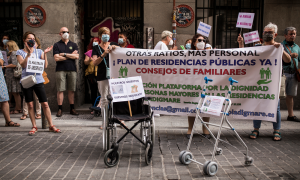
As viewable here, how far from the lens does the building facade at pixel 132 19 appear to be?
8461 millimetres

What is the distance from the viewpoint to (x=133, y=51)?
572cm

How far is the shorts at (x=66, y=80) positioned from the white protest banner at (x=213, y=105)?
4.91m

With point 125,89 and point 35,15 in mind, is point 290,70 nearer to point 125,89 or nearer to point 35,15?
point 125,89

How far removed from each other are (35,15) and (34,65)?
126 inches

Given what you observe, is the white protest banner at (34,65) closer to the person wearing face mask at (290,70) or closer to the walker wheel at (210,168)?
the walker wheel at (210,168)

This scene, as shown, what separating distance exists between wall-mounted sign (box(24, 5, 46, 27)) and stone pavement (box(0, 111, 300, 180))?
3.36 metres

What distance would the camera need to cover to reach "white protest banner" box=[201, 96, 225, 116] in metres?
3.88

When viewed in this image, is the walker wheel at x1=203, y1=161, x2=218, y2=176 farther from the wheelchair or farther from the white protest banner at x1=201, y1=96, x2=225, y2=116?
the wheelchair

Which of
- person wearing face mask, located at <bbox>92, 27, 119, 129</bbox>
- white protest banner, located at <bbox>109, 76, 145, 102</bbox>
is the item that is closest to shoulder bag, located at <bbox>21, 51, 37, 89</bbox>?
person wearing face mask, located at <bbox>92, 27, 119, 129</bbox>

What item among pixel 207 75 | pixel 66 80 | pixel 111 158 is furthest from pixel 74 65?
pixel 111 158

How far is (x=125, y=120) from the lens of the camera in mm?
4414

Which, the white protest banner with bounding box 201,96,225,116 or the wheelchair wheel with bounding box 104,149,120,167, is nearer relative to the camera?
the white protest banner with bounding box 201,96,225,116

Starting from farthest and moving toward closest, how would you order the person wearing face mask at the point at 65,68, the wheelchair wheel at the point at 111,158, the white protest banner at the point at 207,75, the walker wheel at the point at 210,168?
the person wearing face mask at the point at 65,68 < the white protest banner at the point at 207,75 < the wheelchair wheel at the point at 111,158 < the walker wheel at the point at 210,168

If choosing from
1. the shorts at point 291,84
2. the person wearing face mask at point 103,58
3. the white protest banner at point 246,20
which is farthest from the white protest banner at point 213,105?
the shorts at point 291,84
